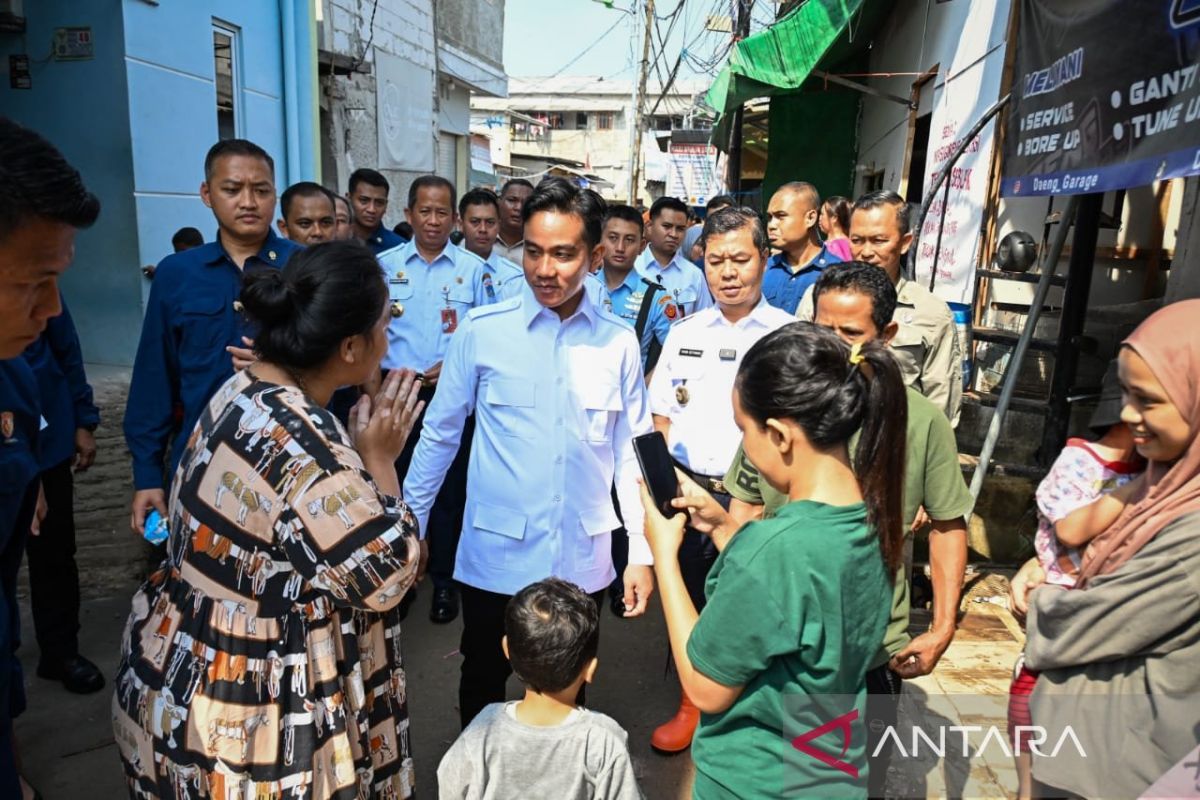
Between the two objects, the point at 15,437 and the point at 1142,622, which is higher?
the point at 15,437

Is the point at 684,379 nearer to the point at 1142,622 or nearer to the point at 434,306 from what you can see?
the point at 1142,622

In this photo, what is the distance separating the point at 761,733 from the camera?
1.43m

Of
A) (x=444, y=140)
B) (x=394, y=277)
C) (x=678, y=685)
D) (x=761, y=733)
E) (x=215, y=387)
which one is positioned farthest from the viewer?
(x=444, y=140)

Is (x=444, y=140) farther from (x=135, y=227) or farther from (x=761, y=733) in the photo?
(x=761, y=733)

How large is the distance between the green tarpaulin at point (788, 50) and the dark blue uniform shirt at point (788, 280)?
3.72 m

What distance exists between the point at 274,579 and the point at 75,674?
7.33ft

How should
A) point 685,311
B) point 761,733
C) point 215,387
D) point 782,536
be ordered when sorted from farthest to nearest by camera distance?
point 685,311
point 215,387
point 761,733
point 782,536

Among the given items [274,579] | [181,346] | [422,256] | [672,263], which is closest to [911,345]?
[672,263]

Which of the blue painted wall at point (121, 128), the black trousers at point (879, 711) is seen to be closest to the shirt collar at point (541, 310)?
the black trousers at point (879, 711)

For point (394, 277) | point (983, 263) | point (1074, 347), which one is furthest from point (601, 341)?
point (983, 263)

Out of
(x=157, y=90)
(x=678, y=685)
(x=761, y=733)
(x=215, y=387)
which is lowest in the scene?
(x=678, y=685)

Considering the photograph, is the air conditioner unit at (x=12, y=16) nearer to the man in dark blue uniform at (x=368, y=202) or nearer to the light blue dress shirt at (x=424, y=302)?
the man in dark blue uniform at (x=368, y=202)

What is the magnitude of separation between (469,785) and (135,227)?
465cm

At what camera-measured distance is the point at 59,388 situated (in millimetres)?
2859
